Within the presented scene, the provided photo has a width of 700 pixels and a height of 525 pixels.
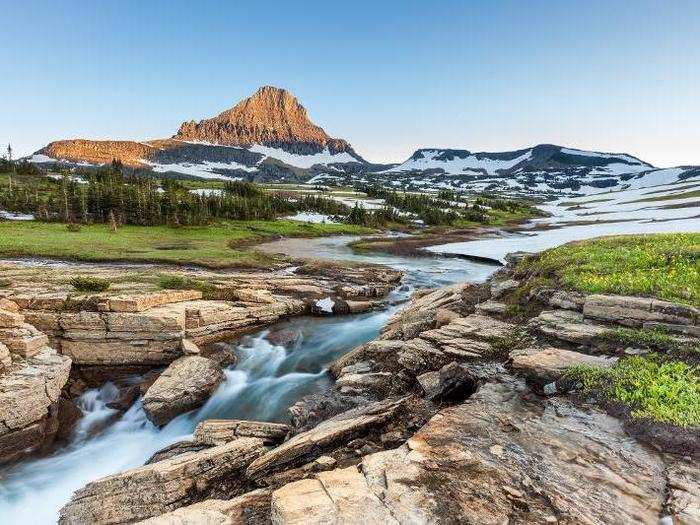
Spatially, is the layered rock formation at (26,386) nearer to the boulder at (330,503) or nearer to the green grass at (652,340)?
the boulder at (330,503)

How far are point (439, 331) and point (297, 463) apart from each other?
367 inches

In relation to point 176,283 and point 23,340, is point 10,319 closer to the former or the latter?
point 23,340

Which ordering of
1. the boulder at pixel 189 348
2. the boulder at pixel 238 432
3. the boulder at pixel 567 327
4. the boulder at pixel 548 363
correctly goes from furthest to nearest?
the boulder at pixel 189 348 → the boulder at pixel 567 327 → the boulder at pixel 238 432 → the boulder at pixel 548 363

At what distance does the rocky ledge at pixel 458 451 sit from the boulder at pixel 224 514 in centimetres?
3

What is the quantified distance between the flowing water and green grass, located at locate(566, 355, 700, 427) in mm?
11458

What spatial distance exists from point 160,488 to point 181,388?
769 centimetres

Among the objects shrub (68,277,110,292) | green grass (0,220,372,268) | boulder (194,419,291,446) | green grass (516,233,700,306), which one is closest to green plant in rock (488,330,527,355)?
green grass (516,233,700,306)

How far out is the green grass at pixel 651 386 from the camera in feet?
32.3

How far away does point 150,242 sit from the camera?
58.3m

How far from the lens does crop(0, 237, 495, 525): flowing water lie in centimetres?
1420

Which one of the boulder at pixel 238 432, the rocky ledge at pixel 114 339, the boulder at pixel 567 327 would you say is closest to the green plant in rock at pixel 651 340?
the boulder at pixel 567 327

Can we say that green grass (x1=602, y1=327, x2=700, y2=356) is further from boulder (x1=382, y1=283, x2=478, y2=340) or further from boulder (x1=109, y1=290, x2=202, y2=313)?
boulder (x1=109, y1=290, x2=202, y2=313)

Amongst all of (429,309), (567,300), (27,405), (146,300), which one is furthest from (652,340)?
(146,300)

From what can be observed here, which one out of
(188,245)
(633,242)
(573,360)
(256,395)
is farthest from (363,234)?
(573,360)
